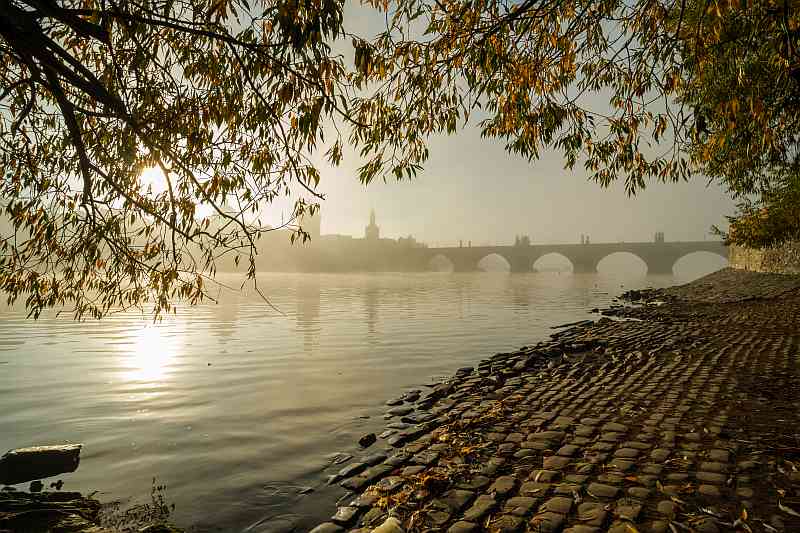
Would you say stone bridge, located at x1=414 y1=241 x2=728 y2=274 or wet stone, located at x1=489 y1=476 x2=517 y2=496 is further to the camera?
stone bridge, located at x1=414 y1=241 x2=728 y2=274

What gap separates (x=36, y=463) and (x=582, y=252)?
370 feet

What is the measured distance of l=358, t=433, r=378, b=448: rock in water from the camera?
6.37m

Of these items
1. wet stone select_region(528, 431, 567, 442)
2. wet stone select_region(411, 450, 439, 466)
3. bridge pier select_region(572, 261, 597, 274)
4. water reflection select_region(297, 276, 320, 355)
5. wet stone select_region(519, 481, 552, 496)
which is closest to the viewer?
wet stone select_region(519, 481, 552, 496)

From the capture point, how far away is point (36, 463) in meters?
5.59

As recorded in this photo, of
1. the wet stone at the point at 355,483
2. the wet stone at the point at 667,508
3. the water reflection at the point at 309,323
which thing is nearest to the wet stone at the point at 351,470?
the wet stone at the point at 355,483

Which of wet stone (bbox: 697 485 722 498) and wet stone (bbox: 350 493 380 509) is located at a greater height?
wet stone (bbox: 697 485 722 498)

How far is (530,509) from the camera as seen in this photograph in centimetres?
384

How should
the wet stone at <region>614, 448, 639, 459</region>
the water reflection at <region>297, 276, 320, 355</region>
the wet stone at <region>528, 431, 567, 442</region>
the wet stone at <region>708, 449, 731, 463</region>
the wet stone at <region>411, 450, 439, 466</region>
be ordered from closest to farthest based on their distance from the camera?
the wet stone at <region>708, 449, 731, 463</region> < the wet stone at <region>614, 448, 639, 459</region> < the wet stone at <region>411, 450, 439, 466</region> < the wet stone at <region>528, 431, 567, 442</region> < the water reflection at <region>297, 276, 320, 355</region>

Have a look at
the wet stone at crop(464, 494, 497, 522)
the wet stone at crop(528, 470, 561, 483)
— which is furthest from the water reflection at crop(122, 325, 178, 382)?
the wet stone at crop(528, 470, 561, 483)

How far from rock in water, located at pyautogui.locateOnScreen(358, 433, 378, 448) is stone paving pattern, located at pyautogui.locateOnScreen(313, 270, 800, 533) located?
212 mm

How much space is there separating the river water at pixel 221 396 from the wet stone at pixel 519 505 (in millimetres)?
1695

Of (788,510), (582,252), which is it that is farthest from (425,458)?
(582,252)

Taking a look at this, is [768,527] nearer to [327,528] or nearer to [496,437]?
[496,437]

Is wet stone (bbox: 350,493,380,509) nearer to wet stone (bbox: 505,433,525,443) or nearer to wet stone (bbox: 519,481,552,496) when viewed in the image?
wet stone (bbox: 519,481,552,496)
